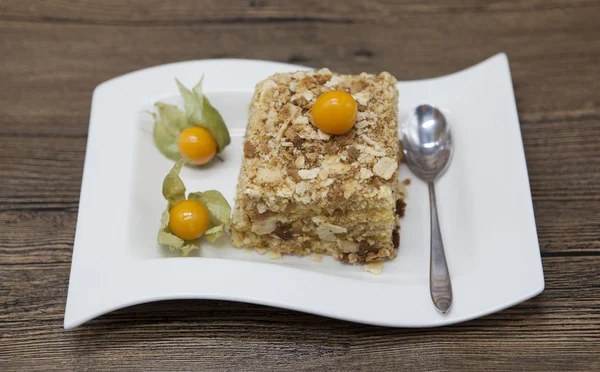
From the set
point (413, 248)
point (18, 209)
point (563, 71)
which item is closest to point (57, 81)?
point (18, 209)

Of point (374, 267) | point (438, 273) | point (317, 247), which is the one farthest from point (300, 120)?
point (438, 273)

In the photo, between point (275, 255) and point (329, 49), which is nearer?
point (275, 255)

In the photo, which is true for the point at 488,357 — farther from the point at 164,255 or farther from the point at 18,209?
the point at 18,209

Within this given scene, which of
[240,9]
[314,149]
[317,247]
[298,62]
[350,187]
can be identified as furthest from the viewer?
[240,9]

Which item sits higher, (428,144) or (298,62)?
(298,62)

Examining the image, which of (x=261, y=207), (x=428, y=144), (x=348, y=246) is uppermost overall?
(x=428, y=144)

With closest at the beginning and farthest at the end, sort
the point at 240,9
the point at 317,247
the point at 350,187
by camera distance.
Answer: the point at 350,187 < the point at 317,247 < the point at 240,9

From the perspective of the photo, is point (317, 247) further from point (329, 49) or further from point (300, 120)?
point (329, 49)
